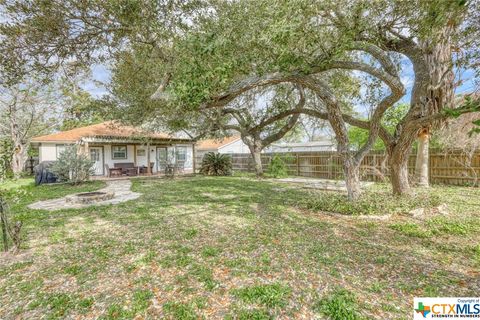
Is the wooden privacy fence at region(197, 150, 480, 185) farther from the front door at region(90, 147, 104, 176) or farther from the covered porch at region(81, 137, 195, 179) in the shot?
the front door at region(90, 147, 104, 176)

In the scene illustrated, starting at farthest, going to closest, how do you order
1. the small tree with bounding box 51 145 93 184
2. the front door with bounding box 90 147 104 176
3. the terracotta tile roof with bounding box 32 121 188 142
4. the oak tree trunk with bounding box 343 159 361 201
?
the front door with bounding box 90 147 104 176
the terracotta tile roof with bounding box 32 121 188 142
the small tree with bounding box 51 145 93 184
the oak tree trunk with bounding box 343 159 361 201

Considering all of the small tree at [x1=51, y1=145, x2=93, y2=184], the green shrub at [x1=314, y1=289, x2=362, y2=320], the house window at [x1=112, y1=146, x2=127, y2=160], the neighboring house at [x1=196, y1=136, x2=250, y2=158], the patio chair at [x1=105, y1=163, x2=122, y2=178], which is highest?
the neighboring house at [x1=196, y1=136, x2=250, y2=158]

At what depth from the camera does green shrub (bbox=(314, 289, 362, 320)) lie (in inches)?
98.2

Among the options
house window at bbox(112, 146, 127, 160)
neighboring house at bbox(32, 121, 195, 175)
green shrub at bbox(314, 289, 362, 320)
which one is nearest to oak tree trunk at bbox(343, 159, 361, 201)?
green shrub at bbox(314, 289, 362, 320)

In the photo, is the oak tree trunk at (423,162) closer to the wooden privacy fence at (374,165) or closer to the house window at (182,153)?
the wooden privacy fence at (374,165)

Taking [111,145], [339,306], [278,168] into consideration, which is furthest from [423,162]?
[111,145]

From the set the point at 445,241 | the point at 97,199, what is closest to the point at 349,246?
the point at 445,241

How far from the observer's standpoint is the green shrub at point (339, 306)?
2494 mm

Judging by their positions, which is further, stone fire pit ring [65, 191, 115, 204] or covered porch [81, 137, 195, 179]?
covered porch [81, 137, 195, 179]

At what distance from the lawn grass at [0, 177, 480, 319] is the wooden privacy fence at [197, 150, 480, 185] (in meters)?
3.72

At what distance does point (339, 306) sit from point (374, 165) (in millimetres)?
11080

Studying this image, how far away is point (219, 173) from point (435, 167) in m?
12.2

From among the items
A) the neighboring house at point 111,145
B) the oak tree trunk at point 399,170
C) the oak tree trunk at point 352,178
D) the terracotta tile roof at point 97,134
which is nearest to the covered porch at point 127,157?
the neighboring house at point 111,145

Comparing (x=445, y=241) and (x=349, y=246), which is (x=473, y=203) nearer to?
(x=445, y=241)
